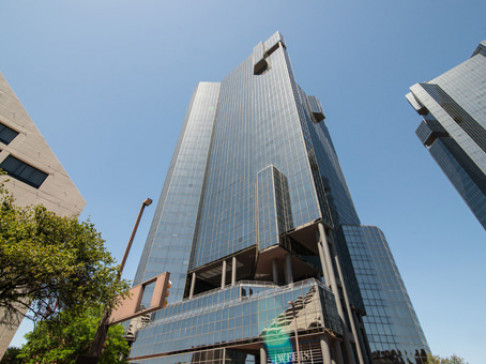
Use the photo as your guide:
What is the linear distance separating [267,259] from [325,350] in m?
24.3

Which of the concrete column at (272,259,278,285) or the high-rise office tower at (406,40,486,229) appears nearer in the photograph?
the concrete column at (272,259,278,285)

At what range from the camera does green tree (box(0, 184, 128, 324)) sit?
14844 mm

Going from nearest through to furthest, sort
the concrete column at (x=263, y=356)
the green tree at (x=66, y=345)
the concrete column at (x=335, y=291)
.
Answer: the green tree at (x=66, y=345), the concrete column at (x=263, y=356), the concrete column at (x=335, y=291)

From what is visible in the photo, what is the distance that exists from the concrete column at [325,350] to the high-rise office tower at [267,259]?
0.51 ft

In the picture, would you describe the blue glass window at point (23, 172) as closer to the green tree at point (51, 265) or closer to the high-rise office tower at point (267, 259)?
the green tree at point (51, 265)

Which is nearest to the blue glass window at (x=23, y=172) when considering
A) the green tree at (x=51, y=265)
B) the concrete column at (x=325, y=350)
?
the green tree at (x=51, y=265)

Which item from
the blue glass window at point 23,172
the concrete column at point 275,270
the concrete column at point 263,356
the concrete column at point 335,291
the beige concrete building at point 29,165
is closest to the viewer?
the blue glass window at point 23,172

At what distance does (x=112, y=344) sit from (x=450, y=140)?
212 metres

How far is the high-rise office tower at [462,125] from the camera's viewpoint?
419 feet

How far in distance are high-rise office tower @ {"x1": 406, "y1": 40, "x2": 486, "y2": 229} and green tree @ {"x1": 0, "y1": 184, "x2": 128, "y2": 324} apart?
15504 cm

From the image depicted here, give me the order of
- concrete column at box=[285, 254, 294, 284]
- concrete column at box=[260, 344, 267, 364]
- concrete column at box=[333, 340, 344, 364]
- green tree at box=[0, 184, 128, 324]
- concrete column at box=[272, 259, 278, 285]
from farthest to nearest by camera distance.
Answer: concrete column at box=[272, 259, 278, 285]
concrete column at box=[285, 254, 294, 284]
concrete column at box=[260, 344, 267, 364]
concrete column at box=[333, 340, 344, 364]
green tree at box=[0, 184, 128, 324]

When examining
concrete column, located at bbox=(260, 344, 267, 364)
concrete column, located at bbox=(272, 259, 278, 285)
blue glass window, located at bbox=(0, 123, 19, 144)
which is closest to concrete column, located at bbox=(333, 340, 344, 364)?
concrete column, located at bbox=(260, 344, 267, 364)

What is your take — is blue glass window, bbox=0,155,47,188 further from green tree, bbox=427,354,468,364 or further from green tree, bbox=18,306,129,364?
green tree, bbox=427,354,468,364

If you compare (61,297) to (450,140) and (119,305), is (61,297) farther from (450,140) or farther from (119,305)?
(450,140)
